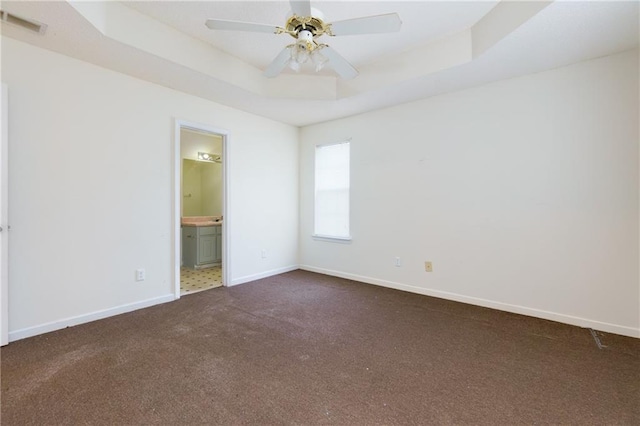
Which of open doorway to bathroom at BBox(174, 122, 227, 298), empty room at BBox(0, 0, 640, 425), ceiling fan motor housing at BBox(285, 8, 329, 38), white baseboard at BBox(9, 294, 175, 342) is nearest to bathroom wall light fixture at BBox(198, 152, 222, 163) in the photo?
open doorway to bathroom at BBox(174, 122, 227, 298)

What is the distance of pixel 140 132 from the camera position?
315 cm

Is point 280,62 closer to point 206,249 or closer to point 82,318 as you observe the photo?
point 82,318

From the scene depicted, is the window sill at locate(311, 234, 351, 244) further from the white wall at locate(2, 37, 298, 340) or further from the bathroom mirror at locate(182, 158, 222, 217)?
the bathroom mirror at locate(182, 158, 222, 217)

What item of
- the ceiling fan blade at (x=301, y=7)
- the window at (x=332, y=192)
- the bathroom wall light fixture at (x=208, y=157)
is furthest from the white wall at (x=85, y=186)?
the bathroom wall light fixture at (x=208, y=157)

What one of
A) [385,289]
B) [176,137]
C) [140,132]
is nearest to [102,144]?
[140,132]

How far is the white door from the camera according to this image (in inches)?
91.0

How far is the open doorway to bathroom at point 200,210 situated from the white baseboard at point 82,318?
27cm

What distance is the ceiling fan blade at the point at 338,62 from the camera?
2.30 meters

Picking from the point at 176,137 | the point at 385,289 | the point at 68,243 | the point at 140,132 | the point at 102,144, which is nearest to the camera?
the point at 68,243

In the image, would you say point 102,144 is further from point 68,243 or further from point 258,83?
point 258,83

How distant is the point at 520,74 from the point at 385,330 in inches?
114

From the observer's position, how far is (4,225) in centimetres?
234

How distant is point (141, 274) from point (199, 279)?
4.27ft

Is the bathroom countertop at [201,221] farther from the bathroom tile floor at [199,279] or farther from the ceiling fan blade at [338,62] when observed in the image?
the ceiling fan blade at [338,62]
